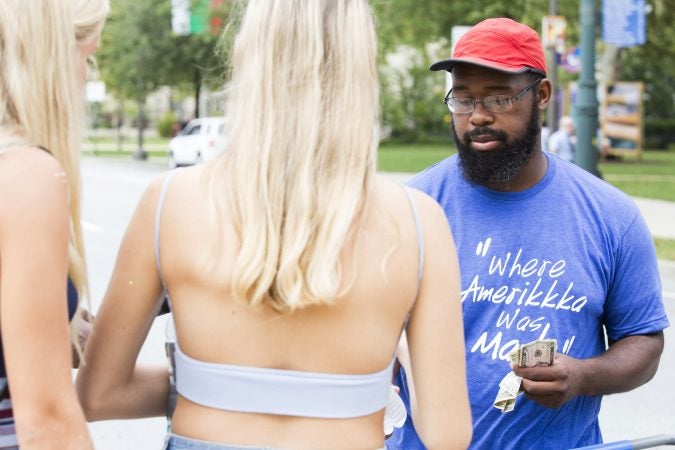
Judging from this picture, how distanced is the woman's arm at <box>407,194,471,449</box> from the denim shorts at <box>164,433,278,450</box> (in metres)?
0.30

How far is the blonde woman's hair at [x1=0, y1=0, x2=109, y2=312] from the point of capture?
5.95ft

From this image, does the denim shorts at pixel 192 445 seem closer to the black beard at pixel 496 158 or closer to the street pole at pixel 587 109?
the black beard at pixel 496 158

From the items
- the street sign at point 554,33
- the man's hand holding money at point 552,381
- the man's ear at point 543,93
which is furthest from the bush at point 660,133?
the man's hand holding money at point 552,381

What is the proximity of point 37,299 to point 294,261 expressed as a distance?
41cm

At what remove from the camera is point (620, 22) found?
62.3 ft

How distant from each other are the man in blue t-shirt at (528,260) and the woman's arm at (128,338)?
810mm

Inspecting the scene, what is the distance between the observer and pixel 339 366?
5.92ft

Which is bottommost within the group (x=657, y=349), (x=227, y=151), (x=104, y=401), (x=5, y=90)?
(x=657, y=349)

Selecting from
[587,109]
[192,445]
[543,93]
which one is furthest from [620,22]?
[192,445]

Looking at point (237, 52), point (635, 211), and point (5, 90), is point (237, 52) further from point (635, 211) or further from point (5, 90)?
point (635, 211)

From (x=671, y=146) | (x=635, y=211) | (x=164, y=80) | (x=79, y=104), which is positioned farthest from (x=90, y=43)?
(x=671, y=146)

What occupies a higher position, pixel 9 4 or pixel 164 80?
pixel 9 4

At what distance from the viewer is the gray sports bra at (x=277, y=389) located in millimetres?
1790

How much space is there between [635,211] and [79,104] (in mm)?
1436
